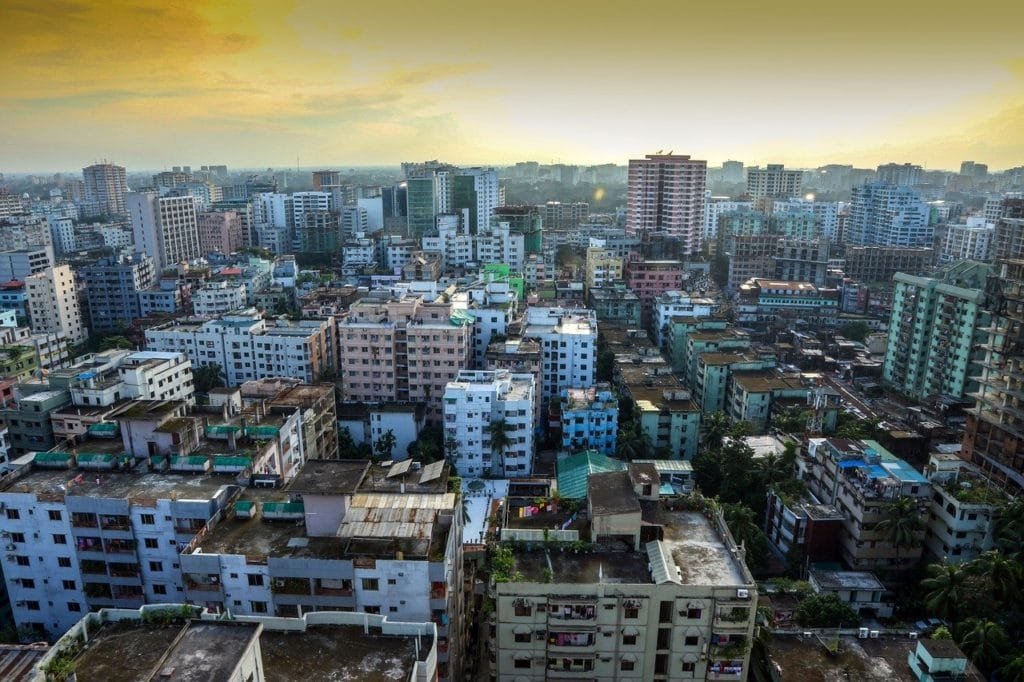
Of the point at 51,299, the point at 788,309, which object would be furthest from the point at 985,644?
the point at 51,299

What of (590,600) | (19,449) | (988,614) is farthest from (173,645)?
(19,449)

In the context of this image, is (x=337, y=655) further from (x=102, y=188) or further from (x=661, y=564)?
(x=102, y=188)

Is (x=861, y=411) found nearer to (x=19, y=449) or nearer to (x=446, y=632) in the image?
(x=446, y=632)

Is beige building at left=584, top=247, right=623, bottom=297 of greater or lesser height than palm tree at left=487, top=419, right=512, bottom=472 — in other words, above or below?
above

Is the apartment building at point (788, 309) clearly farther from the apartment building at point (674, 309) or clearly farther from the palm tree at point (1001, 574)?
the palm tree at point (1001, 574)

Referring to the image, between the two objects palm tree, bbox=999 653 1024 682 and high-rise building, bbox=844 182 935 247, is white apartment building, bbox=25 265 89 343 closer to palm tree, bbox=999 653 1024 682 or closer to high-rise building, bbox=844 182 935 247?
palm tree, bbox=999 653 1024 682

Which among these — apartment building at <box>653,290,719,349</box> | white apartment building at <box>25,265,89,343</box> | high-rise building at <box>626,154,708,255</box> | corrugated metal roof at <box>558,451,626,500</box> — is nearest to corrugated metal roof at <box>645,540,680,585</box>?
corrugated metal roof at <box>558,451,626,500</box>

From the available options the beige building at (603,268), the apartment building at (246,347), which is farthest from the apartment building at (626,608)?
the beige building at (603,268)

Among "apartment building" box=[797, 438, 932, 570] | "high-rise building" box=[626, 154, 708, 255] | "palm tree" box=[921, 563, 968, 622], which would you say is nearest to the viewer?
"palm tree" box=[921, 563, 968, 622]
